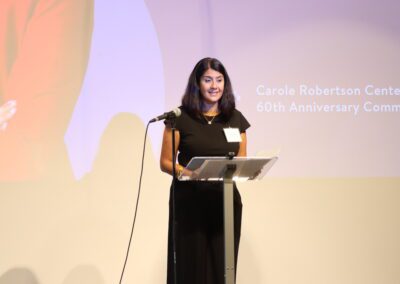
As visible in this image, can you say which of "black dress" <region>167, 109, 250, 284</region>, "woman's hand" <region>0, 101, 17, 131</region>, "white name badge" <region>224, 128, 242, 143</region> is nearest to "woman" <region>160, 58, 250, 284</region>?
"black dress" <region>167, 109, 250, 284</region>

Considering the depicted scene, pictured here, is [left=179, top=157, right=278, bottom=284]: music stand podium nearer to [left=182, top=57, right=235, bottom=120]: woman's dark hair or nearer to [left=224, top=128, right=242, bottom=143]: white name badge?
[left=224, top=128, right=242, bottom=143]: white name badge

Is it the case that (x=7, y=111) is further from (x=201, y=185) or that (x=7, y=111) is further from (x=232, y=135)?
(x=232, y=135)

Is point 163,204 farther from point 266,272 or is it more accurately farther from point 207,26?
point 207,26

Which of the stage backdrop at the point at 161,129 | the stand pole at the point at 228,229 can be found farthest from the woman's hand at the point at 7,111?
the stand pole at the point at 228,229

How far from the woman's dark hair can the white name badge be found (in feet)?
0.90

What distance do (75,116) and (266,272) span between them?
1800mm

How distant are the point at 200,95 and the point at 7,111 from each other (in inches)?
64.2

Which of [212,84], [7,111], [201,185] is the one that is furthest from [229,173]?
[7,111]

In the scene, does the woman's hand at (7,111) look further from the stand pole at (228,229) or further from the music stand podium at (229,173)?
the stand pole at (228,229)

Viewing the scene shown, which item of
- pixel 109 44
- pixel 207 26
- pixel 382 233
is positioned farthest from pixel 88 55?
pixel 382 233

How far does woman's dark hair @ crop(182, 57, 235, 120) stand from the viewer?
3.10 metres

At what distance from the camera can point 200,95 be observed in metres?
3.16

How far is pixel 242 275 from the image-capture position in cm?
426

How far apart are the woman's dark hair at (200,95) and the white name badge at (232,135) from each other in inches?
10.7
